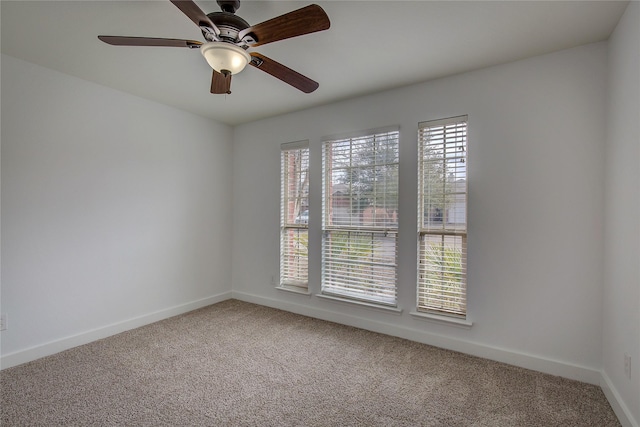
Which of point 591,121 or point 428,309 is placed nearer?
point 591,121

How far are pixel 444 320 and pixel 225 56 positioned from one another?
272 cm

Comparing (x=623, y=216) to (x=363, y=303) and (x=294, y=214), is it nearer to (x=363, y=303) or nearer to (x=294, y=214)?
(x=363, y=303)

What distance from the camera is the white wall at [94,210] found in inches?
98.7

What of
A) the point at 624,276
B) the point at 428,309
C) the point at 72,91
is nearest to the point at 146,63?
the point at 72,91

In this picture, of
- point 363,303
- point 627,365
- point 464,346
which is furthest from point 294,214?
point 627,365

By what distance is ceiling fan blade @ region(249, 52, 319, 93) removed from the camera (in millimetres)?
1885

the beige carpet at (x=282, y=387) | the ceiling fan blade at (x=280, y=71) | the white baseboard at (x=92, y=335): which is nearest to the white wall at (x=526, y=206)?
the beige carpet at (x=282, y=387)

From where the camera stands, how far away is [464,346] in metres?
2.69

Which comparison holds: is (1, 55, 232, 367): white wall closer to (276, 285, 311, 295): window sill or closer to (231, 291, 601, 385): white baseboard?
(276, 285, 311, 295): window sill

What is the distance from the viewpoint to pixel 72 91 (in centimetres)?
279

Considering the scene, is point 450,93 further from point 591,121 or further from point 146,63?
point 146,63

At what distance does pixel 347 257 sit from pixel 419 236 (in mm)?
852

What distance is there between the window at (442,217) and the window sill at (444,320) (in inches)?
2.1

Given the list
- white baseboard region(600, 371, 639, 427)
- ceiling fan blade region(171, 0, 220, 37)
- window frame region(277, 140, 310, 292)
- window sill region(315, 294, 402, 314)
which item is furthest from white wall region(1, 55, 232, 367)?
white baseboard region(600, 371, 639, 427)
